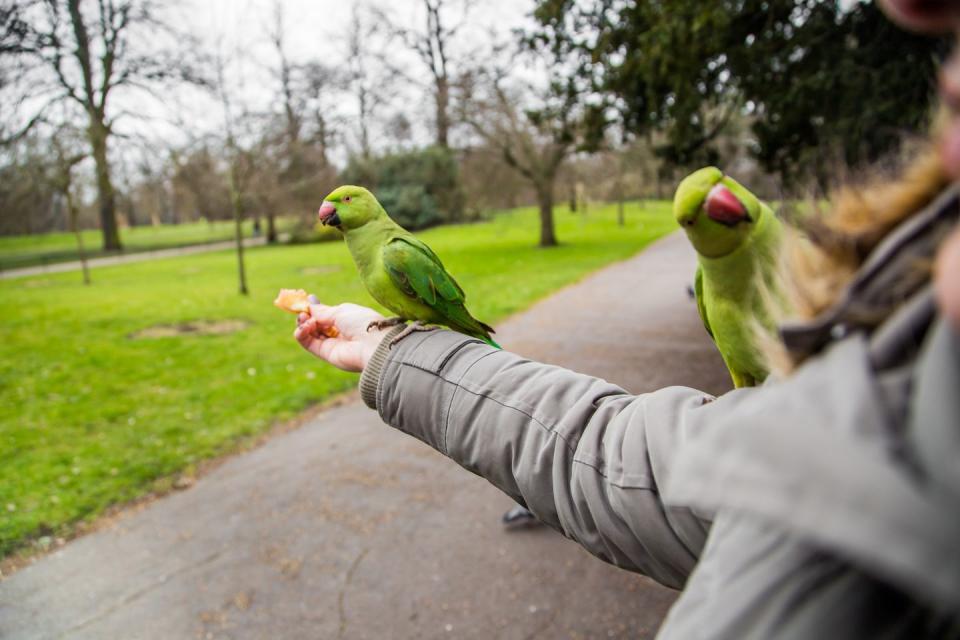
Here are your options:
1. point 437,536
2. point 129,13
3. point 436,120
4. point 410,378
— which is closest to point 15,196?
point 129,13

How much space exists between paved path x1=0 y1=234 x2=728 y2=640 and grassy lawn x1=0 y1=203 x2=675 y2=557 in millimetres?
551

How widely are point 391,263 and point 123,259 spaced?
29.6 meters

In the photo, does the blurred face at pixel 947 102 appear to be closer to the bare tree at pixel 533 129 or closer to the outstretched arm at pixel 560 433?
the outstretched arm at pixel 560 433

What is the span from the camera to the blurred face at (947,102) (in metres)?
0.51

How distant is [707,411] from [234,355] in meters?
8.64

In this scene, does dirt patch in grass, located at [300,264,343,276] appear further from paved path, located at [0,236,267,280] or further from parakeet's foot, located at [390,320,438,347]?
parakeet's foot, located at [390,320,438,347]

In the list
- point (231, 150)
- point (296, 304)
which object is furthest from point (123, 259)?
point (296, 304)

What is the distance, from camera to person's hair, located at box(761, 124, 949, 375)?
65 centimetres

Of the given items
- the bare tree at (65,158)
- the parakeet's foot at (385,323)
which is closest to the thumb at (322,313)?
the parakeet's foot at (385,323)

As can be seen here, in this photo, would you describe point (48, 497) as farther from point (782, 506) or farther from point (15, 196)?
point (15, 196)

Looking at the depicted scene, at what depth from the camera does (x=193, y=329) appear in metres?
10.8

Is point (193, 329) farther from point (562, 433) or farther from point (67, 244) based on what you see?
point (67, 244)

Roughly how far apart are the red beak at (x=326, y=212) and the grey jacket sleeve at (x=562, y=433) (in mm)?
727

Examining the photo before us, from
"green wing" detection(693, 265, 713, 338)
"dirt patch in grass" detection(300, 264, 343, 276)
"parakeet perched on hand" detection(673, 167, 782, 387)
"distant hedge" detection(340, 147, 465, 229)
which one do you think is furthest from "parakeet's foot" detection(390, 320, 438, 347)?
"distant hedge" detection(340, 147, 465, 229)
